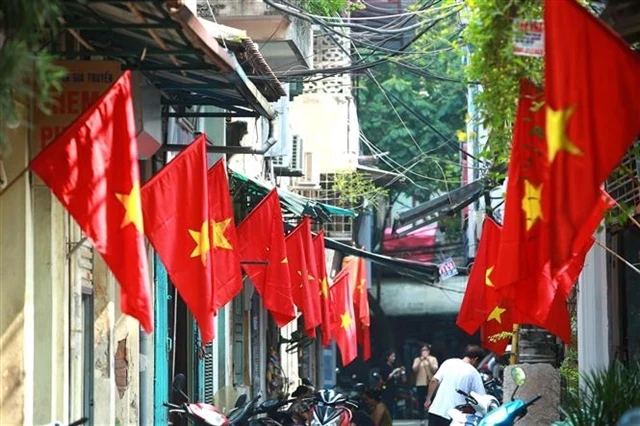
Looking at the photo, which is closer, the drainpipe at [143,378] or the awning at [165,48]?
the awning at [165,48]

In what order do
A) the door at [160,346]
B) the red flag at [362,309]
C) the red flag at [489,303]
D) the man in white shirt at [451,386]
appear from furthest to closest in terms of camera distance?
the red flag at [362,309] → the man in white shirt at [451,386] → the door at [160,346] → the red flag at [489,303]

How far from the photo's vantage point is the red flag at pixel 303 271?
19.3m

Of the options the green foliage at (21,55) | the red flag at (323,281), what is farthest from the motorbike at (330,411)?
the green foliage at (21,55)

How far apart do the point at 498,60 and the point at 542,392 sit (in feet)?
22.2

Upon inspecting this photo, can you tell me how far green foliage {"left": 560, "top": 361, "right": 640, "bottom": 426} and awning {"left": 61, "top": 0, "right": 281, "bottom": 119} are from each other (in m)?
3.78

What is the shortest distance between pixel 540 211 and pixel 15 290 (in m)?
3.71

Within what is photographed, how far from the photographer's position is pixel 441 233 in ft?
144

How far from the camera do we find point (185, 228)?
1109cm

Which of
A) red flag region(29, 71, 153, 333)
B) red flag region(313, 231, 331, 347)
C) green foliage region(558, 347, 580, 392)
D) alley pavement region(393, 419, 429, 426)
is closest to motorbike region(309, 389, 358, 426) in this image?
green foliage region(558, 347, 580, 392)

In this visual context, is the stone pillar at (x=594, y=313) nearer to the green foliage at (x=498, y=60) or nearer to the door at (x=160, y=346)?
the door at (x=160, y=346)

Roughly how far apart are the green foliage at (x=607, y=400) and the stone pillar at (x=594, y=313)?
4410 millimetres

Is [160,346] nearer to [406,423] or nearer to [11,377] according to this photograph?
[11,377]

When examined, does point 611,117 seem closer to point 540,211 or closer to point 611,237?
point 540,211

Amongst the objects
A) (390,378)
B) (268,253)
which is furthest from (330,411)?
(390,378)
